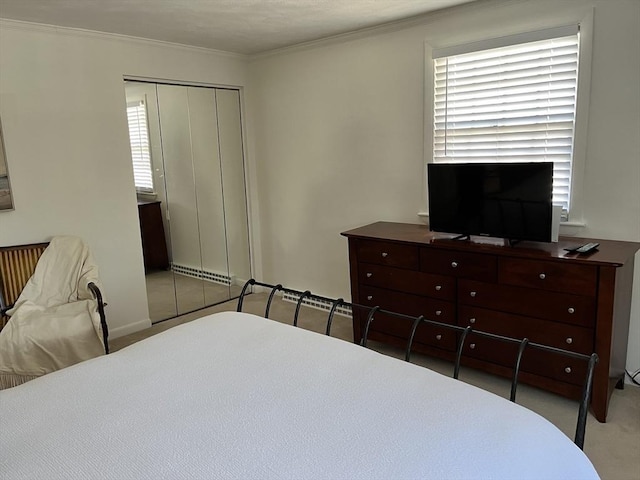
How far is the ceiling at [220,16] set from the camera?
2938mm

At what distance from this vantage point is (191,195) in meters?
4.45

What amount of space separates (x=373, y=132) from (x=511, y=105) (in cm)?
109

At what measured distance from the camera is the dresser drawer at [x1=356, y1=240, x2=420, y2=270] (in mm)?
3154

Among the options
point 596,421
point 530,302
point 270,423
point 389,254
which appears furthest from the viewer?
point 389,254

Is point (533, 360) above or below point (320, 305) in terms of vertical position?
above

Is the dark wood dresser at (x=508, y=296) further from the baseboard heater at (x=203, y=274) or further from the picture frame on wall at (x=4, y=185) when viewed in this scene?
the picture frame on wall at (x=4, y=185)

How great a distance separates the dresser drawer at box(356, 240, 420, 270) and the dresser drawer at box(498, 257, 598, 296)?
567 mm

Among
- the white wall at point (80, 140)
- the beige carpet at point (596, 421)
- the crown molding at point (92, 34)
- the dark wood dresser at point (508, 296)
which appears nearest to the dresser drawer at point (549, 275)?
the dark wood dresser at point (508, 296)

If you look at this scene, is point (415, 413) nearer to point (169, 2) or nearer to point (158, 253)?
point (169, 2)

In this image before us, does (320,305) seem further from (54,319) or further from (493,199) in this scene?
(54,319)

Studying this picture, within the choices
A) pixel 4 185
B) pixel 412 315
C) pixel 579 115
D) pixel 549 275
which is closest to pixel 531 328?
pixel 549 275

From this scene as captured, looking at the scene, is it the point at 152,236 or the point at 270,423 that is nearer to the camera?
the point at 270,423

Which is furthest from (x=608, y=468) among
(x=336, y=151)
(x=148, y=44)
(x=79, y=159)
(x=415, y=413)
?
(x=148, y=44)

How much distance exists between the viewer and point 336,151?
13.6 ft
